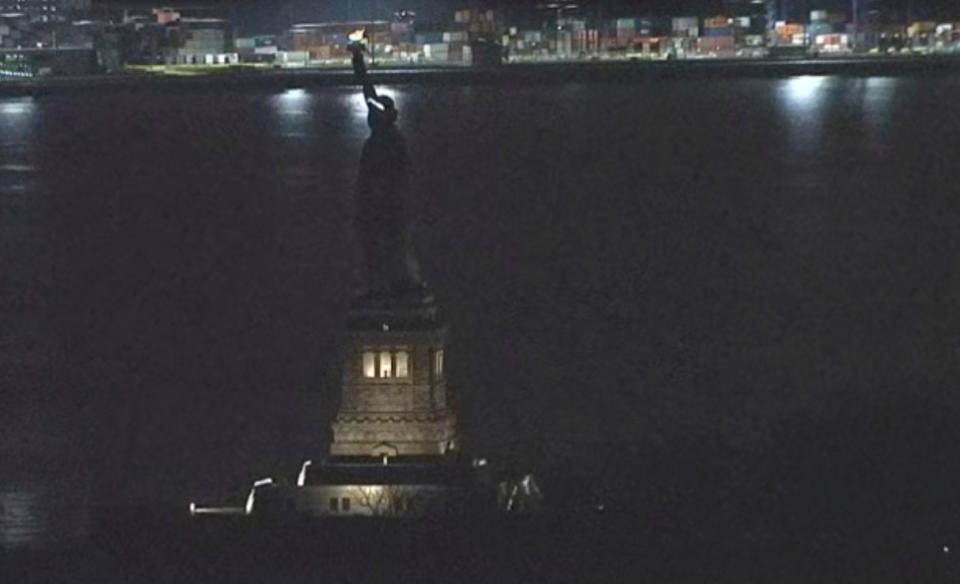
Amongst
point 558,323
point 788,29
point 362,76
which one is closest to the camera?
point 362,76

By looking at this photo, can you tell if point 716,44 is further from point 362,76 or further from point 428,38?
point 362,76

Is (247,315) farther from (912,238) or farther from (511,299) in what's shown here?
(912,238)

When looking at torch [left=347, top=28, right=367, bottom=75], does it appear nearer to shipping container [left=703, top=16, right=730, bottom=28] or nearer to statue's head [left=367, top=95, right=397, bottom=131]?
statue's head [left=367, top=95, right=397, bottom=131]

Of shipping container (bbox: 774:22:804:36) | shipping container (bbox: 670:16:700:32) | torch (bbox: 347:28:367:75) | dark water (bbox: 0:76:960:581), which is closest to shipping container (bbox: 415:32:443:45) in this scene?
dark water (bbox: 0:76:960:581)

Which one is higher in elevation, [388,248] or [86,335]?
[388,248]

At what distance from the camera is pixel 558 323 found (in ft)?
45.3

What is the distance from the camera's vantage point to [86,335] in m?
13.9

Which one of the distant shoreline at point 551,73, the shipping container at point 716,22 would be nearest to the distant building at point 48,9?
the distant shoreline at point 551,73

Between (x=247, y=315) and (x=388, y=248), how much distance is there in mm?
6658

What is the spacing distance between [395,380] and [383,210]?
0.40 metres

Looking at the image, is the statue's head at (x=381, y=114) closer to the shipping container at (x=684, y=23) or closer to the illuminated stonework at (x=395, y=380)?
the illuminated stonework at (x=395, y=380)

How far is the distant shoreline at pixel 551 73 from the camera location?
34938 mm

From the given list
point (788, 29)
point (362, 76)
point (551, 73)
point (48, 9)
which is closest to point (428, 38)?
point (788, 29)

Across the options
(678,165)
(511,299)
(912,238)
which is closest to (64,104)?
(678,165)
